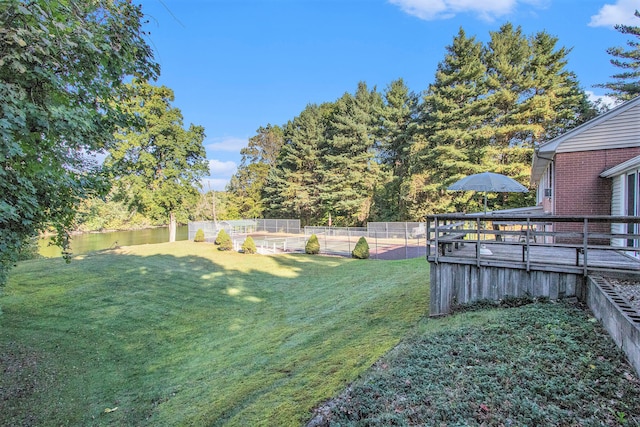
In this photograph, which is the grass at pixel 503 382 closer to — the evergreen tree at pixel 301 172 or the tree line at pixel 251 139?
the tree line at pixel 251 139

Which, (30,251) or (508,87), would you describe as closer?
(30,251)

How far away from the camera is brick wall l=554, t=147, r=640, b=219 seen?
782 cm

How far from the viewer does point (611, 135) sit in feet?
25.4

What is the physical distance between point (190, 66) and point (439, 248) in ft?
17.7

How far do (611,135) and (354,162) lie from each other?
85.2 ft

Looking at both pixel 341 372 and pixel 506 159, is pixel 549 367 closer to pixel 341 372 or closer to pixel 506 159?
pixel 341 372

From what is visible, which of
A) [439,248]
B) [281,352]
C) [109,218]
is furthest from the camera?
[109,218]

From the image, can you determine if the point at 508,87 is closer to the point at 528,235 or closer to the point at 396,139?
the point at 396,139

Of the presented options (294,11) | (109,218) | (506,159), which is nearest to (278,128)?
(109,218)

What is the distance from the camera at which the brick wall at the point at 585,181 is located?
7820 mm

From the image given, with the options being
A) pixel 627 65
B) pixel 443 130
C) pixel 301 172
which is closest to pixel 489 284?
pixel 443 130

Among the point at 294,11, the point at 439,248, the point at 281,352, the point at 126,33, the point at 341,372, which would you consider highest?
the point at 294,11

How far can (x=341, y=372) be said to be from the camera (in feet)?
12.9

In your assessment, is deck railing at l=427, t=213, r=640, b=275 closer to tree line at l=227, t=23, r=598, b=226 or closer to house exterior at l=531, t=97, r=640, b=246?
house exterior at l=531, t=97, r=640, b=246
